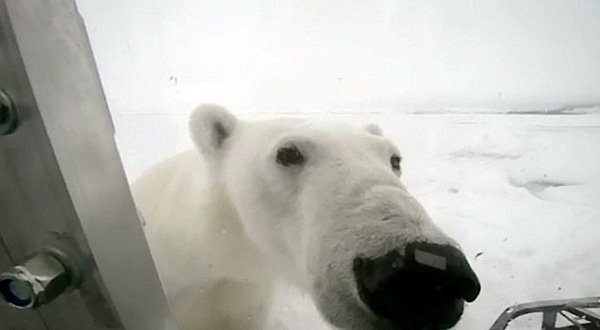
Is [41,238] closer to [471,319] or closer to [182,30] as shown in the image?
[182,30]

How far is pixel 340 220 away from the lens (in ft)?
1.19

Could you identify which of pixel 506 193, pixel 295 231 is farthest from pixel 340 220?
pixel 506 193

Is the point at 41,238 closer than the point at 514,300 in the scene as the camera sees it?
Yes

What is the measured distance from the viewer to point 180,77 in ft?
1.26

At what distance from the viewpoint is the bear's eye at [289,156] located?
437 millimetres

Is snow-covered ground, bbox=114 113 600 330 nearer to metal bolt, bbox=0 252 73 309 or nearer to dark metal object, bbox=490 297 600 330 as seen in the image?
dark metal object, bbox=490 297 600 330

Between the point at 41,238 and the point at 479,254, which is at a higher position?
the point at 41,238

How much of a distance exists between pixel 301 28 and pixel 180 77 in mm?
79

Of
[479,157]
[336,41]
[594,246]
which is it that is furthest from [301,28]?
[594,246]

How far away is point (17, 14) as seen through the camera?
8.7 inches

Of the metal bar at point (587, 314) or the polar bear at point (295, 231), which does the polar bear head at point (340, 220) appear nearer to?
the polar bear at point (295, 231)

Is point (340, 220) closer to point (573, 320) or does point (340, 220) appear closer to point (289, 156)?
point (289, 156)

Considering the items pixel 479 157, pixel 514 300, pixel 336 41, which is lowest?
Result: pixel 514 300

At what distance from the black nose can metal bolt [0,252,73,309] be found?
14 centimetres
